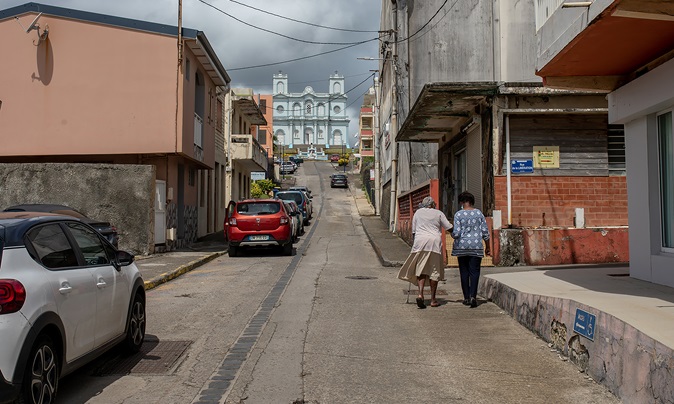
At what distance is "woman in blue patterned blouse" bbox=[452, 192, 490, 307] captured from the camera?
31.3 ft

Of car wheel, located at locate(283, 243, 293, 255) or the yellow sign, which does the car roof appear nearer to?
the yellow sign

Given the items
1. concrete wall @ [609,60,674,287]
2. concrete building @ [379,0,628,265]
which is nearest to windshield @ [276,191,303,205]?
concrete building @ [379,0,628,265]

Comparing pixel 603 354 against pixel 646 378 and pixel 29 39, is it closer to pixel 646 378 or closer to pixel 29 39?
pixel 646 378

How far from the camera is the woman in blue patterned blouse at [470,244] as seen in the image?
953 centimetres

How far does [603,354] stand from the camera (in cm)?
558

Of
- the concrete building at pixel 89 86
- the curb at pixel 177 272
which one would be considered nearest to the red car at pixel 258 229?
the curb at pixel 177 272

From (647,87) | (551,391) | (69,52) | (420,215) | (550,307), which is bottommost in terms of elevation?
(551,391)

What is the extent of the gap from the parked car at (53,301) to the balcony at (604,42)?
18.9 feet

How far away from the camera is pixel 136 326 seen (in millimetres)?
6871

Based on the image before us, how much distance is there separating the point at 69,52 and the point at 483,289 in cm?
1425

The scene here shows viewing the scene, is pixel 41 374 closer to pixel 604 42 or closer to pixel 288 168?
pixel 604 42

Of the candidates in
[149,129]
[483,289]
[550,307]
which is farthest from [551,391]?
[149,129]

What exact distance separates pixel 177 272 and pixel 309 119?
374ft

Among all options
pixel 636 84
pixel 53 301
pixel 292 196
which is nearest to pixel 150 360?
pixel 53 301
